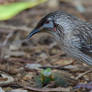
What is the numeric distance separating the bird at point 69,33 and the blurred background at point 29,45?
0.38 metres

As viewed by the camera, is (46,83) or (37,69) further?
(37,69)

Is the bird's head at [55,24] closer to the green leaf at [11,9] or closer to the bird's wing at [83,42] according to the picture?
the bird's wing at [83,42]

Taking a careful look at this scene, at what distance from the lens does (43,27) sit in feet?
13.5

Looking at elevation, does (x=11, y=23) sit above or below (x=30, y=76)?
above

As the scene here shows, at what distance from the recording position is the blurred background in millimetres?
4395

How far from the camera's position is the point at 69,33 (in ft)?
13.5

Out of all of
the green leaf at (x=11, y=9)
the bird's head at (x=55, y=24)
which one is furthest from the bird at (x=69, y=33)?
the green leaf at (x=11, y=9)

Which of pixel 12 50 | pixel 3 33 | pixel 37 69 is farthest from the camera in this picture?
pixel 3 33

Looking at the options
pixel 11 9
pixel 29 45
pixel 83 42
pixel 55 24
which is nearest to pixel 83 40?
pixel 83 42

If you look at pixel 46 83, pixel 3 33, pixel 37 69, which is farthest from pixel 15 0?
pixel 46 83

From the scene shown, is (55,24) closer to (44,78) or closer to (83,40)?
(83,40)

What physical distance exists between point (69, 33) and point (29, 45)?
1551 mm

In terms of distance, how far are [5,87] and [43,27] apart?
946 mm

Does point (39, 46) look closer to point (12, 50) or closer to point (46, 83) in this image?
point (12, 50)
